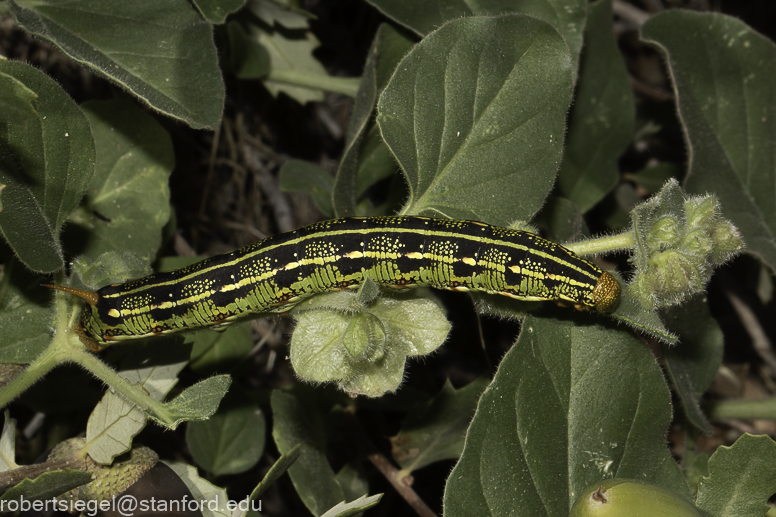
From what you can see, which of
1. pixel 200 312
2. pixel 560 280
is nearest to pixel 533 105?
pixel 560 280

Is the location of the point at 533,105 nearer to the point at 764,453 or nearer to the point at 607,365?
the point at 607,365

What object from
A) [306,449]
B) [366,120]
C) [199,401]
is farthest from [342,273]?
[306,449]

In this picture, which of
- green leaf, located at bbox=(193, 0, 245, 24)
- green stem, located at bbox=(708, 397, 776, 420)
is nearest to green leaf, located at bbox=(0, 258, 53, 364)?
green leaf, located at bbox=(193, 0, 245, 24)

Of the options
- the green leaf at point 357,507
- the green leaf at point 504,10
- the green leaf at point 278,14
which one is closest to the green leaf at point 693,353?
the green leaf at point 504,10

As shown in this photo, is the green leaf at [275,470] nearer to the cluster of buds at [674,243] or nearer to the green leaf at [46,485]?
the green leaf at [46,485]

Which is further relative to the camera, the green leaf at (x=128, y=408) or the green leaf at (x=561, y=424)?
the green leaf at (x=128, y=408)

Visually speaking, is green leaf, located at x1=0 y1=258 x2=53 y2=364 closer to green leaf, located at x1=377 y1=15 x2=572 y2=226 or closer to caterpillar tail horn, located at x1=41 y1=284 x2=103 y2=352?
caterpillar tail horn, located at x1=41 y1=284 x2=103 y2=352
